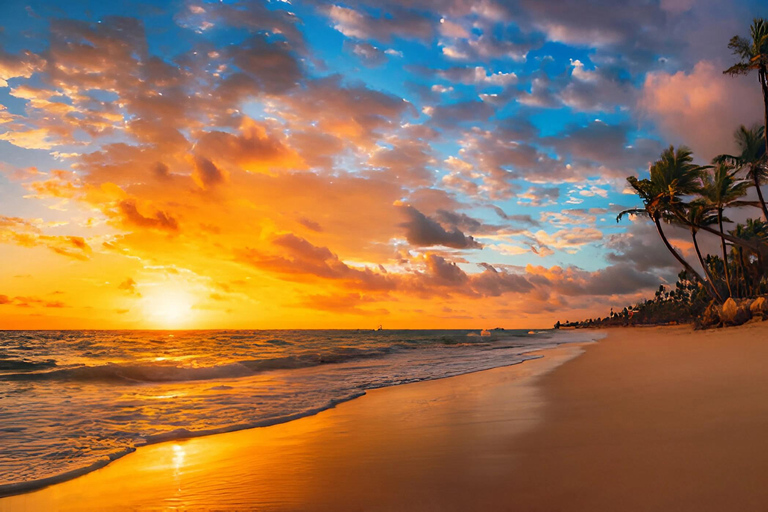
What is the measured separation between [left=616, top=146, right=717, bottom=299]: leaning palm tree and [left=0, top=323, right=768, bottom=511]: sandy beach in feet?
105

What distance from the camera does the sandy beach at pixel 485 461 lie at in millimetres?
3283

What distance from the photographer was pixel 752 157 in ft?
117

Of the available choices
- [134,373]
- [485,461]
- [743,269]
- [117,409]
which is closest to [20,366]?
[134,373]

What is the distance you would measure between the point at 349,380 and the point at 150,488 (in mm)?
10313

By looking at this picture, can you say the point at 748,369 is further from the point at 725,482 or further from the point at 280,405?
the point at 280,405

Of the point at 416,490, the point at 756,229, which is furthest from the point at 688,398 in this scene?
the point at 756,229

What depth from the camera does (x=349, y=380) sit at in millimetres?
14562

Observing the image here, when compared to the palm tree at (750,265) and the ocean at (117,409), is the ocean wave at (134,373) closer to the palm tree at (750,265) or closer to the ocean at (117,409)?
the ocean at (117,409)

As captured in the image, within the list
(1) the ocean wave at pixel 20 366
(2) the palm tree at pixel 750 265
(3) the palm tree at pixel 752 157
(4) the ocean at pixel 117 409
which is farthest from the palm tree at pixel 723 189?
(1) the ocean wave at pixel 20 366

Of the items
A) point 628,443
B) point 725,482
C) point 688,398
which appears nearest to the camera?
point 725,482

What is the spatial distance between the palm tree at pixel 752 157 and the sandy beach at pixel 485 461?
36.4 m

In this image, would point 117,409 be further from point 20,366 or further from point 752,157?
point 752,157

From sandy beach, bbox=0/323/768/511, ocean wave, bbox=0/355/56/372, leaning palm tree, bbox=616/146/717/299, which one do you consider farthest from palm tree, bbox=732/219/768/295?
ocean wave, bbox=0/355/56/372

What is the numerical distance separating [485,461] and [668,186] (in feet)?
127
